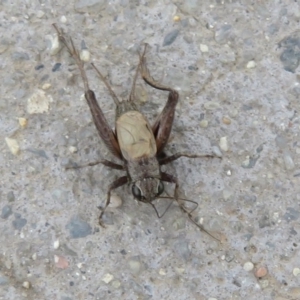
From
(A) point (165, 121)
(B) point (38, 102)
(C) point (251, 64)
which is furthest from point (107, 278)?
(C) point (251, 64)

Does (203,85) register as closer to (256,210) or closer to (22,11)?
(256,210)

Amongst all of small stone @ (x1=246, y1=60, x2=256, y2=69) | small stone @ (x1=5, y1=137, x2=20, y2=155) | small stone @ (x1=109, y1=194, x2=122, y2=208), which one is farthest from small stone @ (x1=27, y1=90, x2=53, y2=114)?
small stone @ (x1=246, y1=60, x2=256, y2=69)

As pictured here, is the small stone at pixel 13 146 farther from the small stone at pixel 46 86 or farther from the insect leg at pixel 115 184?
the insect leg at pixel 115 184

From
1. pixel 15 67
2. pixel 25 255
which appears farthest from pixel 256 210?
pixel 15 67

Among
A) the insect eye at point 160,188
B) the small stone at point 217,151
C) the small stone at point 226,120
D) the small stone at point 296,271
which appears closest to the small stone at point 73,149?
the insect eye at point 160,188

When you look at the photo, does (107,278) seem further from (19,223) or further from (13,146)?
(13,146)

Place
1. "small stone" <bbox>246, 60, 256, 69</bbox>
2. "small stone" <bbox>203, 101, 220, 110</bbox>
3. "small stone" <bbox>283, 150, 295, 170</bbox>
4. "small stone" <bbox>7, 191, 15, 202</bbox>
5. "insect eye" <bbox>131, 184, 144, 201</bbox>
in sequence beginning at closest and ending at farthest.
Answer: "insect eye" <bbox>131, 184, 144, 201</bbox>, "small stone" <bbox>7, 191, 15, 202</bbox>, "small stone" <bbox>283, 150, 295, 170</bbox>, "small stone" <bbox>203, 101, 220, 110</bbox>, "small stone" <bbox>246, 60, 256, 69</bbox>

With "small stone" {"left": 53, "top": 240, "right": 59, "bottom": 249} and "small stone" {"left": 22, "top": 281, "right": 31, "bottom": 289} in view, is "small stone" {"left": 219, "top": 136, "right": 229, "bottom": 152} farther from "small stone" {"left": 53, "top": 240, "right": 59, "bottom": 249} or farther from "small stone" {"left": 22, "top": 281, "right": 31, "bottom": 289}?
"small stone" {"left": 22, "top": 281, "right": 31, "bottom": 289}
